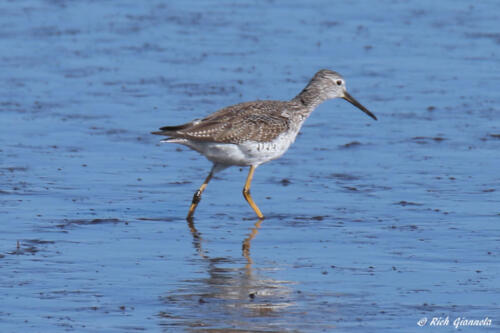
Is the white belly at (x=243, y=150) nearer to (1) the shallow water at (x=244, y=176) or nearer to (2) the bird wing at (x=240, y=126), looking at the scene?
(2) the bird wing at (x=240, y=126)

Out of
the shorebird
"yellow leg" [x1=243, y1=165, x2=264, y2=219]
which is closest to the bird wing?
the shorebird

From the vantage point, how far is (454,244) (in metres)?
9.95

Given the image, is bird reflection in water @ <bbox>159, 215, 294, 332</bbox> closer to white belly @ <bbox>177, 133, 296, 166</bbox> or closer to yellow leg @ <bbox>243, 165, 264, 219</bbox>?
yellow leg @ <bbox>243, 165, 264, 219</bbox>

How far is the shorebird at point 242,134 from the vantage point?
35.9ft

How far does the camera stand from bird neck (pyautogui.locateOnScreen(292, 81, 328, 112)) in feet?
39.5

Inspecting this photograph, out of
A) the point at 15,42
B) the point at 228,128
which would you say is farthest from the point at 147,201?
the point at 15,42

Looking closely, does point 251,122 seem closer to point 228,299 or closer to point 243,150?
point 243,150

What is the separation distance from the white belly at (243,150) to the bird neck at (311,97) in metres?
0.63

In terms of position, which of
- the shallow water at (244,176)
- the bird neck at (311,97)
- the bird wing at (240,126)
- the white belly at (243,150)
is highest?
the bird neck at (311,97)

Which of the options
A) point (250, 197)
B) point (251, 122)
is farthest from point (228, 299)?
point (251, 122)

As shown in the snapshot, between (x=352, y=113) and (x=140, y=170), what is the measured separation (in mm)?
4074

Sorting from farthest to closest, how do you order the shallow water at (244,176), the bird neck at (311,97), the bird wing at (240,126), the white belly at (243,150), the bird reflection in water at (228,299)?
the bird neck at (311,97), the white belly at (243,150), the bird wing at (240,126), the shallow water at (244,176), the bird reflection in water at (228,299)

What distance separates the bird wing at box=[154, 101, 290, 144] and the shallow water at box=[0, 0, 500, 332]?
0.79m

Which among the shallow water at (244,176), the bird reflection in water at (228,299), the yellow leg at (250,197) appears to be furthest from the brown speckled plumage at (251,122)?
the bird reflection in water at (228,299)
